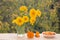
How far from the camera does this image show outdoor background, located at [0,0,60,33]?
226 cm

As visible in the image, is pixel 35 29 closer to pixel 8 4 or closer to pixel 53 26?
pixel 53 26

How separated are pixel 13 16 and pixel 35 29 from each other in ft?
1.23

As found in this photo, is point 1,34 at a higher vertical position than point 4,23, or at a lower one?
lower

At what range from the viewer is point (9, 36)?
214 cm

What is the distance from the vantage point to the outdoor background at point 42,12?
2.26 metres

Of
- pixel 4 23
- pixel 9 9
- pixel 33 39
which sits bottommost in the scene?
pixel 33 39

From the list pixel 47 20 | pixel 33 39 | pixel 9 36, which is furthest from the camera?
pixel 47 20

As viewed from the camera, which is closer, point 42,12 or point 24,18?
point 24,18

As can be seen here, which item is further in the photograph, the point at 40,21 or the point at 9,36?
the point at 40,21

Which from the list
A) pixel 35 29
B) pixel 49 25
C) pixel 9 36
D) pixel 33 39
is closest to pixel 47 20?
pixel 49 25

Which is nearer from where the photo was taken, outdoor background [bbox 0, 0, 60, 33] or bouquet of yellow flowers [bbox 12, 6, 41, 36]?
bouquet of yellow flowers [bbox 12, 6, 41, 36]

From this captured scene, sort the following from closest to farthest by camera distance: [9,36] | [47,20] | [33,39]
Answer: [33,39], [9,36], [47,20]

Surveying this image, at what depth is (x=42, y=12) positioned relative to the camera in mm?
2268

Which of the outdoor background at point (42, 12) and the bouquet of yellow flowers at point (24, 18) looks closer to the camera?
the bouquet of yellow flowers at point (24, 18)
